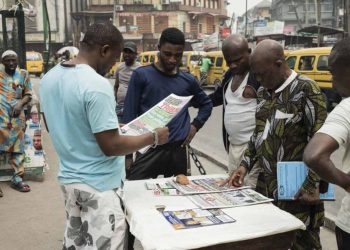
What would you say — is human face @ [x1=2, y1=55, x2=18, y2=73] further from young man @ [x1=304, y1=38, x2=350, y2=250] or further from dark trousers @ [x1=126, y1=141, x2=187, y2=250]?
young man @ [x1=304, y1=38, x2=350, y2=250]

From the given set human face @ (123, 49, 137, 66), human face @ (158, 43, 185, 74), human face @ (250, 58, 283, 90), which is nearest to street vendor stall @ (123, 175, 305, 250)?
human face @ (250, 58, 283, 90)

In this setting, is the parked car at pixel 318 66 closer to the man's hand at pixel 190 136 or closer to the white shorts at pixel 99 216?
the man's hand at pixel 190 136

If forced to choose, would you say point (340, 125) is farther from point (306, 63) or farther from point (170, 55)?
point (306, 63)

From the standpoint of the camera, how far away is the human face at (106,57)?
6.28 ft

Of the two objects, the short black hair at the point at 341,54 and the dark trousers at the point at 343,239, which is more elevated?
the short black hair at the point at 341,54

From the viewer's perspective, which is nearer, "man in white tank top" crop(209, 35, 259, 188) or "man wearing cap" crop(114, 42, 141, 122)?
"man in white tank top" crop(209, 35, 259, 188)

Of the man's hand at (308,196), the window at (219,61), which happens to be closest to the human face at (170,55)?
the man's hand at (308,196)

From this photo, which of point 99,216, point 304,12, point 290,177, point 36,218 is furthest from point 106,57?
point 304,12

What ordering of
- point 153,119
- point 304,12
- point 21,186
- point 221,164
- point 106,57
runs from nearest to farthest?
point 106,57 → point 153,119 → point 21,186 → point 221,164 → point 304,12

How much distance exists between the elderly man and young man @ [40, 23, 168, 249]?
2.94m

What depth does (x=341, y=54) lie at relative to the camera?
1.51m

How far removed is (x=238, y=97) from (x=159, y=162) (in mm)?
711

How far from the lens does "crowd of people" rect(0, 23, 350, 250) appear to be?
167 centimetres

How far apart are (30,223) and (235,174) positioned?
7.54 feet
